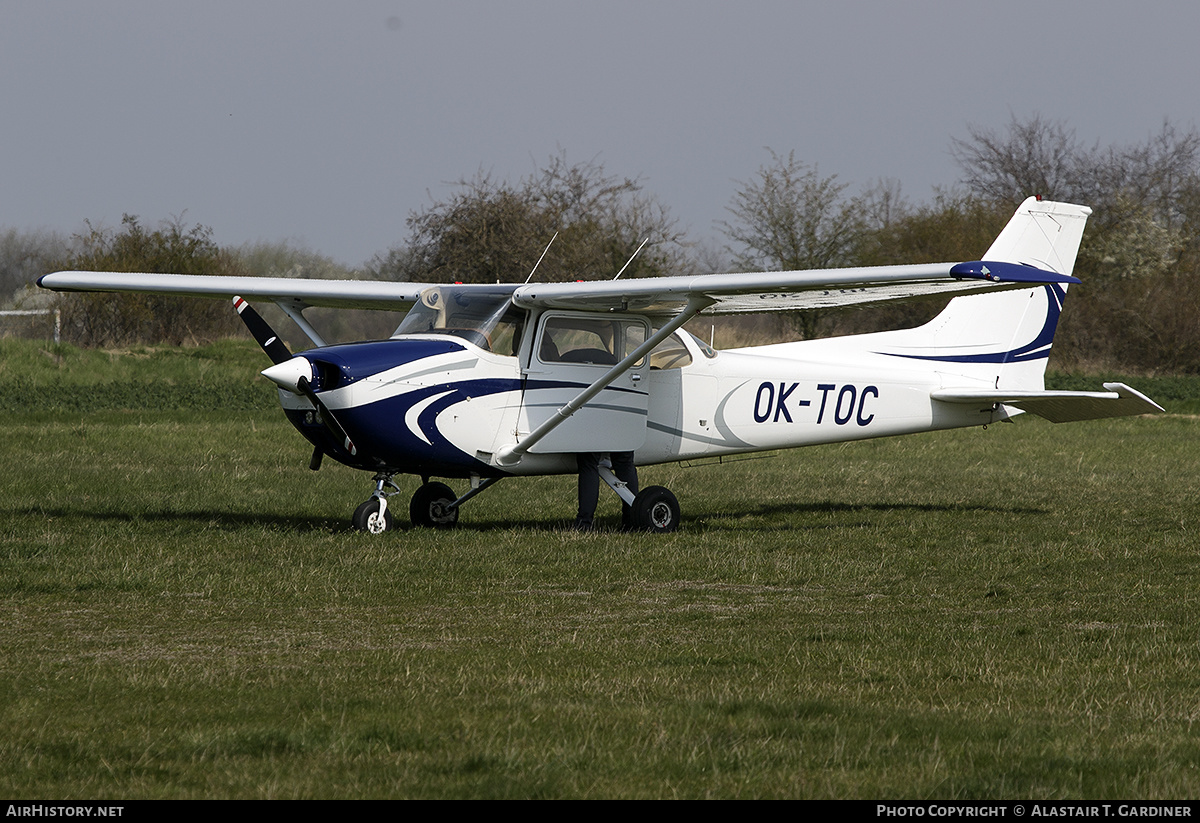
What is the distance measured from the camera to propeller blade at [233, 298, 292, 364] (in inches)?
475

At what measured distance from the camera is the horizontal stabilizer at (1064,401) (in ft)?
Answer: 41.5

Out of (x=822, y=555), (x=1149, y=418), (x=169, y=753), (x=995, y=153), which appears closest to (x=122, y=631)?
(x=169, y=753)

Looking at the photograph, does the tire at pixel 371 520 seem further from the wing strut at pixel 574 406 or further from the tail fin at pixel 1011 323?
the tail fin at pixel 1011 323

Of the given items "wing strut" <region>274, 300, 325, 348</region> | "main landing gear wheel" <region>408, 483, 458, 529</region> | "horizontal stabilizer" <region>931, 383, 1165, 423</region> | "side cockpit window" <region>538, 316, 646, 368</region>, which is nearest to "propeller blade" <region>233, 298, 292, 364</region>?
"wing strut" <region>274, 300, 325, 348</region>

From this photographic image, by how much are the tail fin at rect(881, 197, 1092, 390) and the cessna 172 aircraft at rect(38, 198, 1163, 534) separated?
20mm

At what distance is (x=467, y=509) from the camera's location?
554 inches

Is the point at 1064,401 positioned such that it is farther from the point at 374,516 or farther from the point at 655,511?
the point at 374,516

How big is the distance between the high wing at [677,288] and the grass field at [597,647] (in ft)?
6.96

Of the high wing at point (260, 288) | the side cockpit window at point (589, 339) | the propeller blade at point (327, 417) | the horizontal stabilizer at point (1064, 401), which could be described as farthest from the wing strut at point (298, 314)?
the horizontal stabilizer at point (1064, 401)

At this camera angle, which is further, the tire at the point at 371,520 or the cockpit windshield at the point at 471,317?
the cockpit windshield at the point at 471,317

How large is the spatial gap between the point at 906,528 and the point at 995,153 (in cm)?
4788

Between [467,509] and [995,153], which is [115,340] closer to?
[467,509]

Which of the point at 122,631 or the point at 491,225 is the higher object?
the point at 491,225

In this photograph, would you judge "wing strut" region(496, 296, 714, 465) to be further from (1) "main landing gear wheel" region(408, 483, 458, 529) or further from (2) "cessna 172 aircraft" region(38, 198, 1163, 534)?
(1) "main landing gear wheel" region(408, 483, 458, 529)
